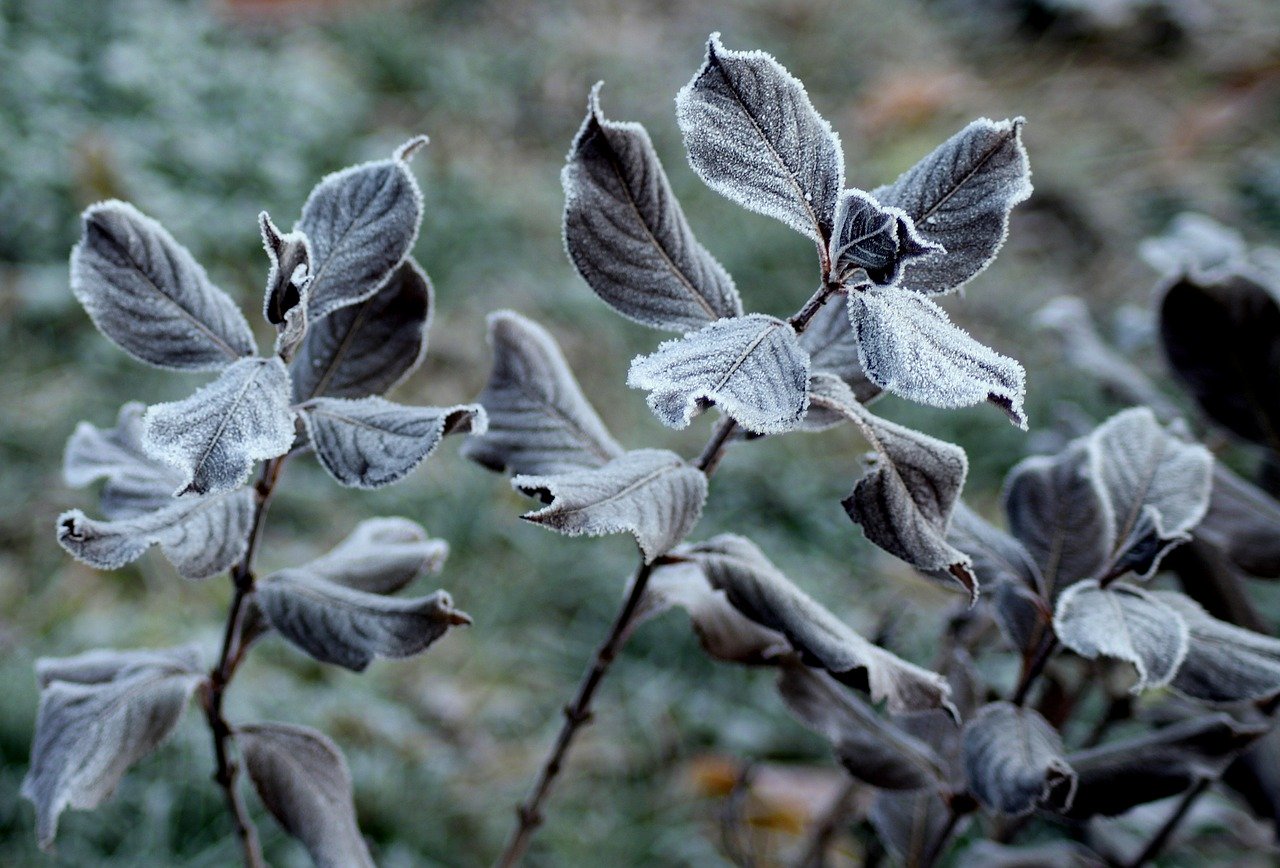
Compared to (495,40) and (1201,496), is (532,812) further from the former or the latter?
(495,40)

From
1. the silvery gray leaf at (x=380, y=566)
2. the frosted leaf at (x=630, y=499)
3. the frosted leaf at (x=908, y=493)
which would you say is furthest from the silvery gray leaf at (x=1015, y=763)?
the silvery gray leaf at (x=380, y=566)

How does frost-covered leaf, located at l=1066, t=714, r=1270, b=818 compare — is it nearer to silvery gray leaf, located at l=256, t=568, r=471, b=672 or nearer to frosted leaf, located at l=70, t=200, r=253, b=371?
silvery gray leaf, located at l=256, t=568, r=471, b=672

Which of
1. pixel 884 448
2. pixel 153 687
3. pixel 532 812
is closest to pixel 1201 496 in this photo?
pixel 884 448

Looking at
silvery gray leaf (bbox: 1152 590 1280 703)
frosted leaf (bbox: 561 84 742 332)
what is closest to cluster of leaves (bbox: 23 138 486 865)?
frosted leaf (bbox: 561 84 742 332)

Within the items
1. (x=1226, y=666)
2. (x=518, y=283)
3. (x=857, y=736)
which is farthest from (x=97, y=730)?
(x=518, y=283)

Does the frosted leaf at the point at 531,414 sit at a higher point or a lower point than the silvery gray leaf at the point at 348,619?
higher

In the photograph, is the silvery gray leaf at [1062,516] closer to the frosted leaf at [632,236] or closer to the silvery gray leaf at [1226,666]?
the silvery gray leaf at [1226,666]

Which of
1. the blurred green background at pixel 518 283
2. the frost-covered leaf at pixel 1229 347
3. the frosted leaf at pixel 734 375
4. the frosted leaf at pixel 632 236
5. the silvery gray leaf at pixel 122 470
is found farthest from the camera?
the blurred green background at pixel 518 283
